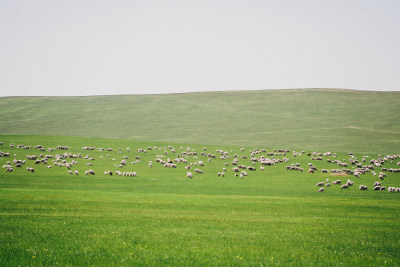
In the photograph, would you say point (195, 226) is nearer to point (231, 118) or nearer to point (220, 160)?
point (220, 160)

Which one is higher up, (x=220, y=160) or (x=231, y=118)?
(x=231, y=118)

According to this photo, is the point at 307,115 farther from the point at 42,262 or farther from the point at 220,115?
the point at 42,262

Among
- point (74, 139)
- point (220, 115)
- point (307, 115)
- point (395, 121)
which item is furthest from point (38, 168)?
point (395, 121)

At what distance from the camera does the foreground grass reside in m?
13.3

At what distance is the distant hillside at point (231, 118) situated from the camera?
3155 inches

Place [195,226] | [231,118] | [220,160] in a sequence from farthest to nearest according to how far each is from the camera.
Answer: [231,118] → [220,160] → [195,226]

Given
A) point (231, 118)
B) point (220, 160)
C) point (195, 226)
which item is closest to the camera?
point (195, 226)

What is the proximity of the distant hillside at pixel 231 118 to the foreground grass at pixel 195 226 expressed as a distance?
4256cm

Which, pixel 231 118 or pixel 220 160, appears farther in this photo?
pixel 231 118

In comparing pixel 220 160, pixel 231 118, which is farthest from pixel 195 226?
pixel 231 118

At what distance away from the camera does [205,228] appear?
18.3 metres

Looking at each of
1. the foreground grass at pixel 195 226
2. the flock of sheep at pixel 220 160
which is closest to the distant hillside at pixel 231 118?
the flock of sheep at pixel 220 160

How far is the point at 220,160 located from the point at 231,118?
46789 mm

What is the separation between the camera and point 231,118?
102 metres
